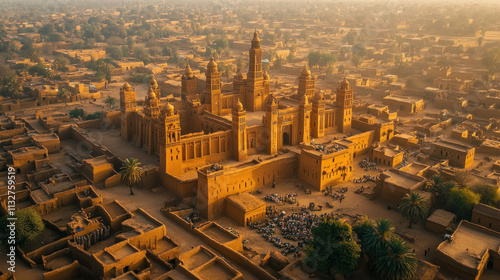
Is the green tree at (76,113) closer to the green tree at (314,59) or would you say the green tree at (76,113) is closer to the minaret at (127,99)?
the minaret at (127,99)

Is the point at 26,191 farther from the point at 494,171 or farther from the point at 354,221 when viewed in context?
the point at 494,171

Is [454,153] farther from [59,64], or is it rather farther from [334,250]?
[59,64]

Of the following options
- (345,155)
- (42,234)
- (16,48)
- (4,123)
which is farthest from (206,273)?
(16,48)

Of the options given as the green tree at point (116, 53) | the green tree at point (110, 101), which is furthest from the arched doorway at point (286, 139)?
the green tree at point (116, 53)

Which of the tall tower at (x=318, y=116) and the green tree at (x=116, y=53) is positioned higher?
the green tree at (x=116, y=53)

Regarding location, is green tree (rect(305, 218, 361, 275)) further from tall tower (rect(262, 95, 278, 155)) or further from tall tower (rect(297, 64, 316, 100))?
tall tower (rect(297, 64, 316, 100))

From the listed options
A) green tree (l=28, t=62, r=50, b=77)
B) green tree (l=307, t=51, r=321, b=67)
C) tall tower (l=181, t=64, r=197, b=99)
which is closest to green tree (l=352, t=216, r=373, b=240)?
tall tower (l=181, t=64, r=197, b=99)
